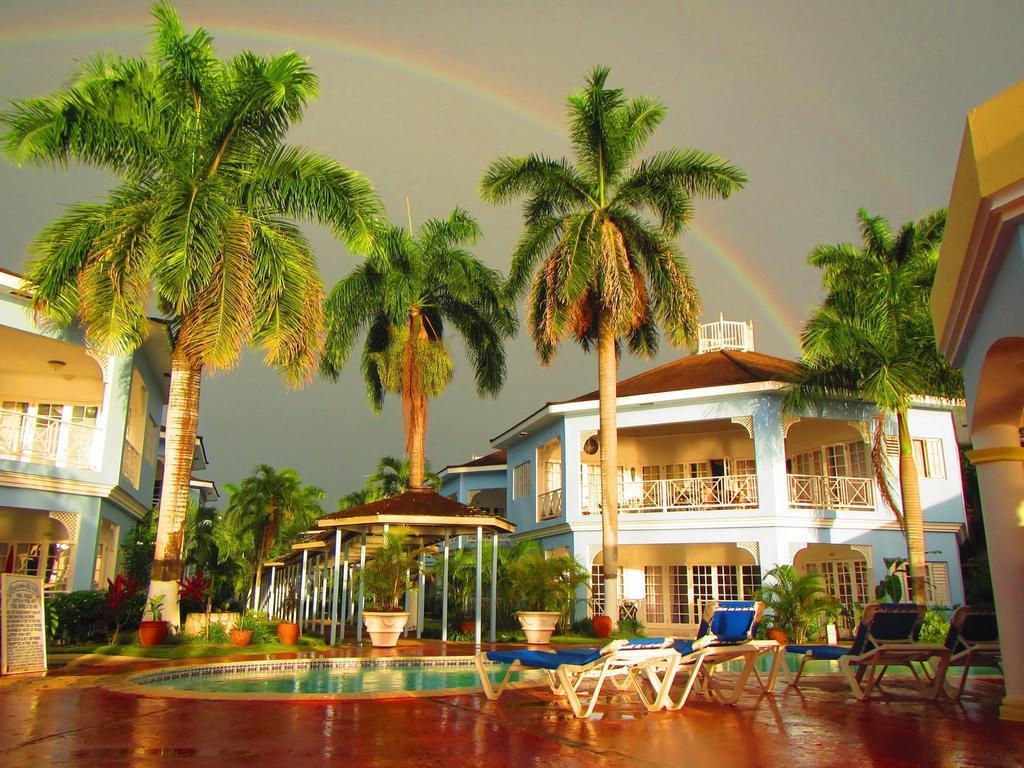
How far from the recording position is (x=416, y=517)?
17.6 metres

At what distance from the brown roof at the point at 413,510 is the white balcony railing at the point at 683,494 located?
6753mm

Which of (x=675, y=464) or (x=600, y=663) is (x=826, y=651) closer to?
(x=600, y=663)

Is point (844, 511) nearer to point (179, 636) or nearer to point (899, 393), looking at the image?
point (899, 393)

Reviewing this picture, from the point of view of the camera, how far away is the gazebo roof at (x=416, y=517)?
1759 centimetres

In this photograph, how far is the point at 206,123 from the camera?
15539mm

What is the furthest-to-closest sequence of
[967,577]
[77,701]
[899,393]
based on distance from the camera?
1. [967,577]
2. [899,393]
3. [77,701]

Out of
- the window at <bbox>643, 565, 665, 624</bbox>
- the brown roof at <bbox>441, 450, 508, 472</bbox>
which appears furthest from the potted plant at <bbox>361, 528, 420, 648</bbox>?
the brown roof at <bbox>441, 450, 508, 472</bbox>

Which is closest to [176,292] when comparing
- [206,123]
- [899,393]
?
[206,123]

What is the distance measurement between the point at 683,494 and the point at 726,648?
1621cm

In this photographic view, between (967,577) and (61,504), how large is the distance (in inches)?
1060

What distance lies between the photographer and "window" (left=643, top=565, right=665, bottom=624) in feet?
86.7

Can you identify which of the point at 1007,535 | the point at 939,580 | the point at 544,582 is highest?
the point at 1007,535

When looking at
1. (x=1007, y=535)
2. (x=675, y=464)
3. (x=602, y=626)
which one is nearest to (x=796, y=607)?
(x=602, y=626)

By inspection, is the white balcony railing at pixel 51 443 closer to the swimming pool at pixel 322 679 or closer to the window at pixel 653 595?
the swimming pool at pixel 322 679
